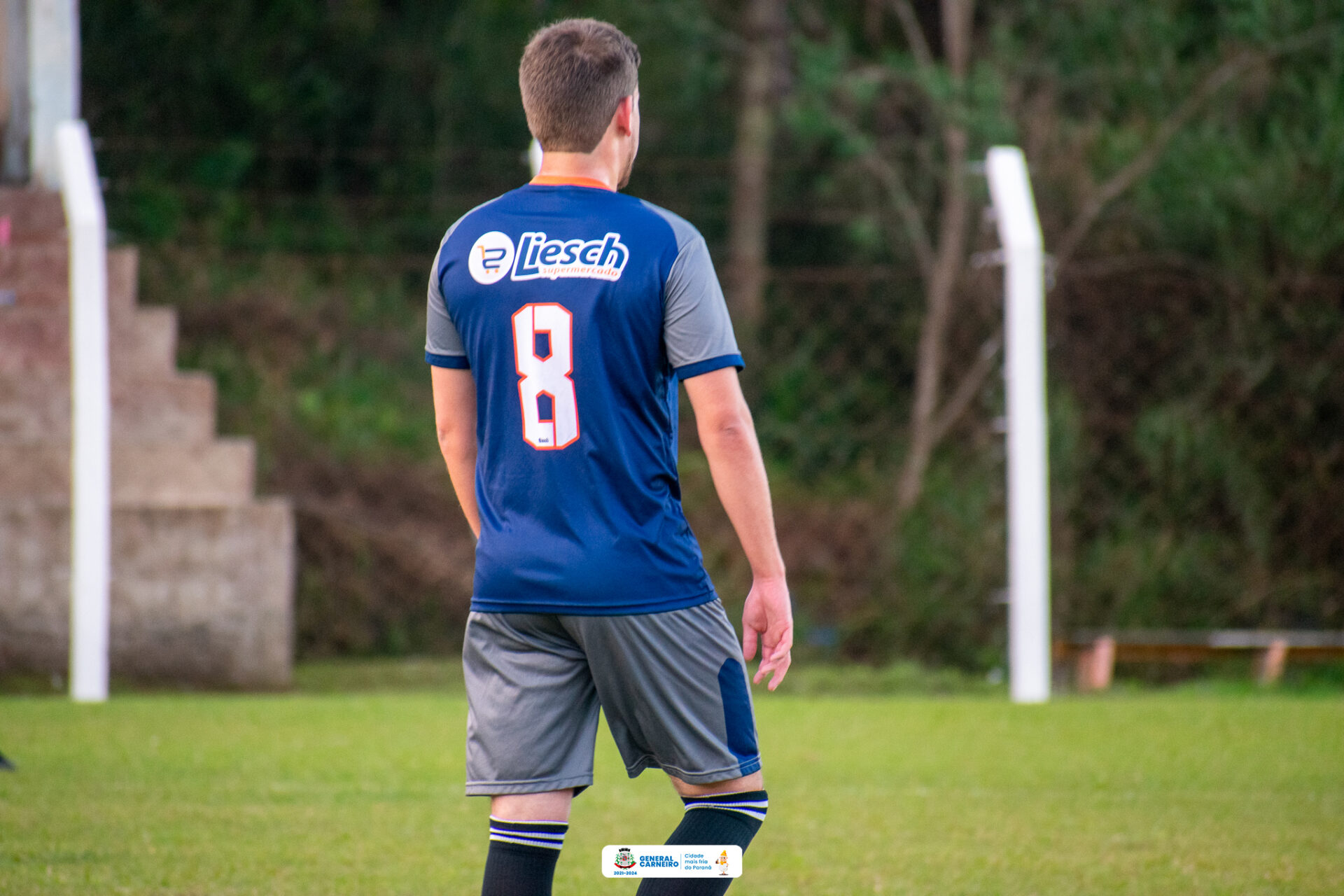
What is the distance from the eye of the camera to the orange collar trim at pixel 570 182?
266 cm

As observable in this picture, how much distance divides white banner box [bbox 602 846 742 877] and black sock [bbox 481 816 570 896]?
0.41 feet

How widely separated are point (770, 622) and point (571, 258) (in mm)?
693

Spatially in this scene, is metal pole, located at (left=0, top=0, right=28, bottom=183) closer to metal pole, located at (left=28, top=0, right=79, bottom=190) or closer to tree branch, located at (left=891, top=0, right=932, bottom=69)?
metal pole, located at (left=28, top=0, right=79, bottom=190)

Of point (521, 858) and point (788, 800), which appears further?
point (788, 800)

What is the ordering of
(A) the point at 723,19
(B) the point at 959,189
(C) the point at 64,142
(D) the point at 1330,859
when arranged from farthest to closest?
1. (A) the point at 723,19
2. (B) the point at 959,189
3. (C) the point at 64,142
4. (D) the point at 1330,859

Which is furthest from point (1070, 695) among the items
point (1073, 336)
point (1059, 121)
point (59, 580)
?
point (59, 580)

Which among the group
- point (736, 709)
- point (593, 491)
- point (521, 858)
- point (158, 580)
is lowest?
point (158, 580)

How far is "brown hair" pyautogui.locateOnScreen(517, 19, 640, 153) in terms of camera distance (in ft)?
8.58

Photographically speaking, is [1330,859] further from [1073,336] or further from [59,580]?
[59,580]

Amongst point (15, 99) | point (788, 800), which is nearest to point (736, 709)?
point (788, 800)

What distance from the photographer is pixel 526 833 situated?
2.64 m

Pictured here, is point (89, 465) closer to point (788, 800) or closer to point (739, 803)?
point (788, 800)

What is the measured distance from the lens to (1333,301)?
8.45 m

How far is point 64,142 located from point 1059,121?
6.46 m
